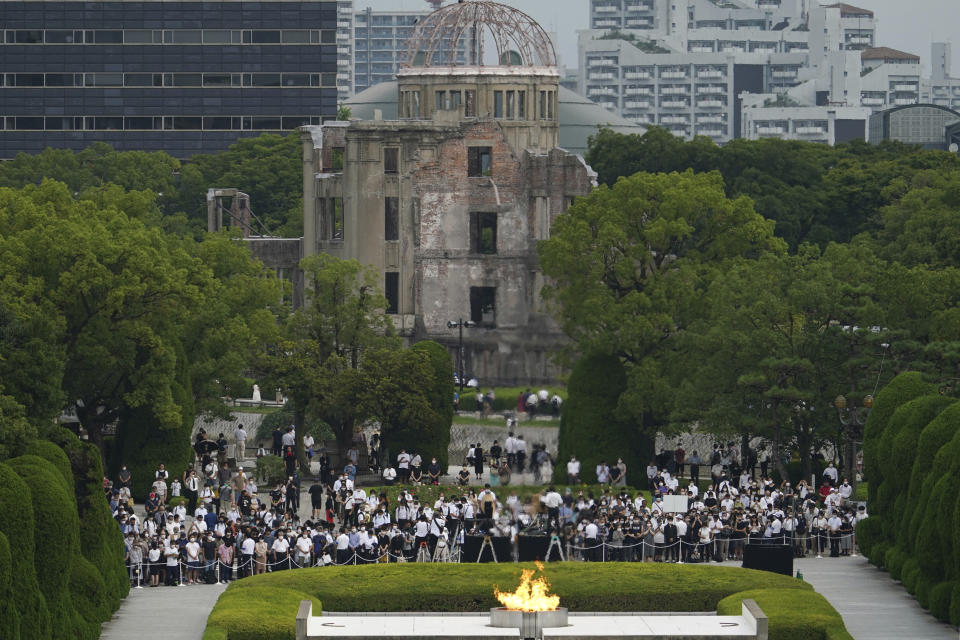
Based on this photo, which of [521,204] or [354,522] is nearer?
[354,522]

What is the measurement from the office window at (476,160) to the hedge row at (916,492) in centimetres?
4146

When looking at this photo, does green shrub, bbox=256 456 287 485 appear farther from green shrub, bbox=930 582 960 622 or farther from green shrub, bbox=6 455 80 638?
green shrub, bbox=6 455 80 638

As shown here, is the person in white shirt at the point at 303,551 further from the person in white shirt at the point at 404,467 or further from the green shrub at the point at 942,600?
the person in white shirt at the point at 404,467

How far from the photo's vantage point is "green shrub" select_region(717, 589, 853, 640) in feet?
167

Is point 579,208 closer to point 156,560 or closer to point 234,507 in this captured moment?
point 234,507

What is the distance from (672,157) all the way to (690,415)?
4886cm

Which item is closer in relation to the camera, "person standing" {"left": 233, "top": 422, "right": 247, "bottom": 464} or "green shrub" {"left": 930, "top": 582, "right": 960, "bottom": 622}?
"green shrub" {"left": 930, "top": 582, "right": 960, "bottom": 622}

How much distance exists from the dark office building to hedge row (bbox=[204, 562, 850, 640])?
119304mm

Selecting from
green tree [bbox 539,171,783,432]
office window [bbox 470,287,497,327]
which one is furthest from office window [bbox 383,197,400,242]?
green tree [bbox 539,171,783,432]

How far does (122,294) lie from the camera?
74.8m

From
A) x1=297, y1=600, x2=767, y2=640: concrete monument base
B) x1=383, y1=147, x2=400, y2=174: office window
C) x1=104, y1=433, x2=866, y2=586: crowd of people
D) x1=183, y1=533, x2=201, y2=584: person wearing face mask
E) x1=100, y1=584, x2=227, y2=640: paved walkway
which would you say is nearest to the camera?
x1=297, y1=600, x2=767, y2=640: concrete monument base

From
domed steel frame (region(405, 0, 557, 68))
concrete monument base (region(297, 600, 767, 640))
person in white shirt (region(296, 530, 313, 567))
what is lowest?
concrete monument base (region(297, 600, 767, 640))

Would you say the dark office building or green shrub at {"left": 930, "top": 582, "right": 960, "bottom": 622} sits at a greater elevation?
the dark office building

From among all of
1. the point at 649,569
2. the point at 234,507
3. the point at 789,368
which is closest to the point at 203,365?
the point at 234,507
